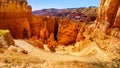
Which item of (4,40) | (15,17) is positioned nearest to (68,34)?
(15,17)

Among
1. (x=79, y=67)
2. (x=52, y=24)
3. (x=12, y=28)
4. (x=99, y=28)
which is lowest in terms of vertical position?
(x=52, y=24)

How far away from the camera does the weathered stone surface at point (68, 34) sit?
69812mm

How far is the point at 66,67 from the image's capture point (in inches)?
552

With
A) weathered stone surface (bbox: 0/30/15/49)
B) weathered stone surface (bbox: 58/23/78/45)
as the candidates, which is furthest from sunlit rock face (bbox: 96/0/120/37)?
weathered stone surface (bbox: 58/23/78/45)

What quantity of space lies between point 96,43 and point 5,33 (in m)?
10.9

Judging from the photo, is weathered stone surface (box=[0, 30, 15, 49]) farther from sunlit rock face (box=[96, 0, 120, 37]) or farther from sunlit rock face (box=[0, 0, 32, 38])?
sunlit rock face (box=[0, 0, 32, 38])

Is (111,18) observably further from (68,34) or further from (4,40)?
A: (68,34)

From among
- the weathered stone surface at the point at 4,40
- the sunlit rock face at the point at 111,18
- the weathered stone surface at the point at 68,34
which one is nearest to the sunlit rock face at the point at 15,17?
the weathered stone surface at the point at 4,40

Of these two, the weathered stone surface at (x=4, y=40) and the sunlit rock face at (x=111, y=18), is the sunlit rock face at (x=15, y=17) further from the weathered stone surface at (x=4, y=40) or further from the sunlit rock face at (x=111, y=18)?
the sunlit rock face at (x=111, y=18)

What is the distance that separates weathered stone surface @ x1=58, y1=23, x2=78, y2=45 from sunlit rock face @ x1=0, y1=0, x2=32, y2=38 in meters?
26.9

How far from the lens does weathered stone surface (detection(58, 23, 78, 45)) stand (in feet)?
229

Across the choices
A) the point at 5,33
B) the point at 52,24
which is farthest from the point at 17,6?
the point at 52,24

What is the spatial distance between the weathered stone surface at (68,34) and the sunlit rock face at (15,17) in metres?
26.9

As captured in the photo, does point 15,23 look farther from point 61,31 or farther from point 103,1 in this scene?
point 61,31
